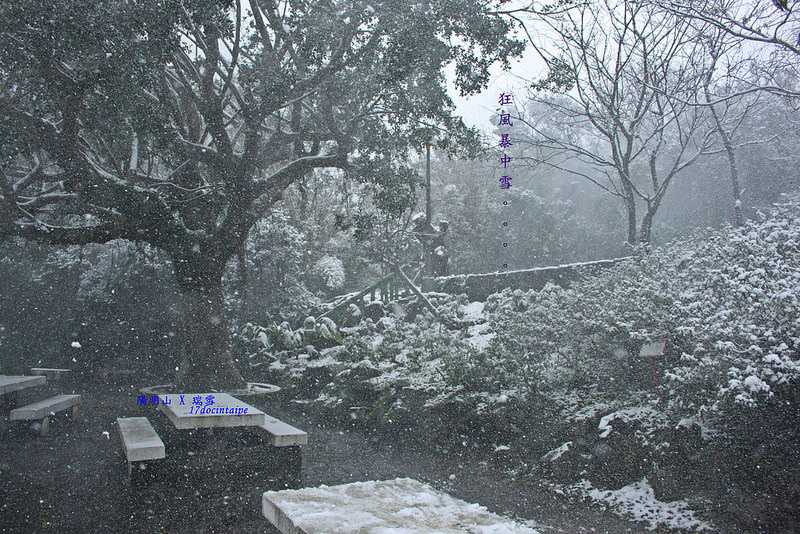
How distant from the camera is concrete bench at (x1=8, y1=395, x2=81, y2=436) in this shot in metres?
5.60

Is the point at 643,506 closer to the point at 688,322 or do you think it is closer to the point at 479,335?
the point at 688,322

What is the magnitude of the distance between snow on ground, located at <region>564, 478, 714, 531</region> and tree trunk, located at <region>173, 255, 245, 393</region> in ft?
19.4

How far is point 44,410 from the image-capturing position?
5.86 metres

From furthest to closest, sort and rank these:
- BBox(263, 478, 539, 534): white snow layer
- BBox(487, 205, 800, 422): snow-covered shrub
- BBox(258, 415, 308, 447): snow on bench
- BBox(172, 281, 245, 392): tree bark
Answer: BBox(172, 281, 245, 392): tree bark < BBox(258, 415, 308, 447): snow on bench < BBox(487, 205, 800, 422): snow-covered shrub < BBox(263, 478, 539, 534): white snow layer

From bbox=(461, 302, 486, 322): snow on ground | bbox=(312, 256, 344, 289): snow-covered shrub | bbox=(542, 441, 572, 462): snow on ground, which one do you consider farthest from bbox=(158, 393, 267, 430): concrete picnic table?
bbox=(312, 256, 344, 289): snow-covered shrub

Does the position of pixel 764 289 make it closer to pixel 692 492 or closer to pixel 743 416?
pixel 743 416

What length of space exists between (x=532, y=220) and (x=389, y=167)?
54.6 ft

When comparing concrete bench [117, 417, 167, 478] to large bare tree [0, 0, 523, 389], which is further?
large bare tree [0, 0, 523, 389]

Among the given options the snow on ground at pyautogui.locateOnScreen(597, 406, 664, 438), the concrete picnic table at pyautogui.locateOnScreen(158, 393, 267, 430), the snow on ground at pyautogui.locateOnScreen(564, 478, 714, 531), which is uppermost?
the concrete picnic table at pyautogui.locateOnScreen(158, 393, 267, 430)

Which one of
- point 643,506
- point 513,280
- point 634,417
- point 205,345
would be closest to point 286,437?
point 643,506

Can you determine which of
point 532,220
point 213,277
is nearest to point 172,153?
point 213,277

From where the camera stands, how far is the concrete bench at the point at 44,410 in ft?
18.4

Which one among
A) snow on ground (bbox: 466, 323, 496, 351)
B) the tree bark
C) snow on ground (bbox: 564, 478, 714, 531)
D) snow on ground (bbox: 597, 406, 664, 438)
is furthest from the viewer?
the tree bark

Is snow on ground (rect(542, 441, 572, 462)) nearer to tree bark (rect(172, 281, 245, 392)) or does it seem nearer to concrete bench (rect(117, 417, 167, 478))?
concrete bench (rect(117, 417, 167, 478))
